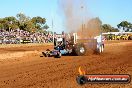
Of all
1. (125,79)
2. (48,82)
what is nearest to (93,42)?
(48,82)

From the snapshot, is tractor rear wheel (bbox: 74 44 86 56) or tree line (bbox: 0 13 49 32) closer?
tractor rear wheel (bbox: 74 44 86 56)

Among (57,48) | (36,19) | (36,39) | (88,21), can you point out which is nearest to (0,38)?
(36,39)

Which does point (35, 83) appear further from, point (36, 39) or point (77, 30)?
point (36, 39)

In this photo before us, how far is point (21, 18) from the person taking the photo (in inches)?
3150

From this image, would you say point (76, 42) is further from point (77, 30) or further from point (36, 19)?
point (36, 19)

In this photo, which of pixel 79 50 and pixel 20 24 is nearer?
pixel 79 50

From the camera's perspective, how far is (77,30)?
90.5 feet

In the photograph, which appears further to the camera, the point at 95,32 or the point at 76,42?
the point at 95,32

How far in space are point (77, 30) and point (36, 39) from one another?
1027 inches

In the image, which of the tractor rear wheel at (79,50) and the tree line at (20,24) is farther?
the tree line at (20,24)

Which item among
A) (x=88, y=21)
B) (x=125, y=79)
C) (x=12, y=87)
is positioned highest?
(x=88, y=21)

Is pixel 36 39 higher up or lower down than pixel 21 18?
lower down

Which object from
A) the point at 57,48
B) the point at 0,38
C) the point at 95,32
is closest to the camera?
the point at 57,48

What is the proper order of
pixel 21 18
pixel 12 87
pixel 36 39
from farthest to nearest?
pixel 21 18 < pixel 36 39 < pixel 12 87
